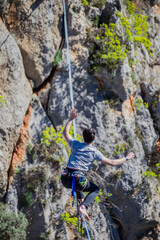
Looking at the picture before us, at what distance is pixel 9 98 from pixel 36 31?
2.31 meters

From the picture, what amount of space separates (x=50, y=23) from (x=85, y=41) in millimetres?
1481

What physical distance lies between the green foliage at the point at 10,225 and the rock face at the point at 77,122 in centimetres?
29

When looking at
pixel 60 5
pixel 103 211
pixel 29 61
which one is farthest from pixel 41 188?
pixel 60 5

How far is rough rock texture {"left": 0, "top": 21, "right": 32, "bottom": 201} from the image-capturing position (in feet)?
23.5

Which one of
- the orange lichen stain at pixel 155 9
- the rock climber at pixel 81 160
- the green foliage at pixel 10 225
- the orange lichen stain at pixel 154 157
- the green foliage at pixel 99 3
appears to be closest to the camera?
the rock climber at pixel 81 160

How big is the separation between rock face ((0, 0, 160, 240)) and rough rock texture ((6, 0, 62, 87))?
29 mm

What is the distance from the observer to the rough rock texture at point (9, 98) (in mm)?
7176

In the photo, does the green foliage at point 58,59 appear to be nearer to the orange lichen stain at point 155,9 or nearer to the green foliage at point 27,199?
the green foliage at point 27,199

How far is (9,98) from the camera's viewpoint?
7.33 metres

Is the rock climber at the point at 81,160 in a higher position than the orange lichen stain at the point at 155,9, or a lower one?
lower

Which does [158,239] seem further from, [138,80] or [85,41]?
[85,41]

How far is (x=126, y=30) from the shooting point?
9977mm

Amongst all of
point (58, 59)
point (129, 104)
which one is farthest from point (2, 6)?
point (129, 104)

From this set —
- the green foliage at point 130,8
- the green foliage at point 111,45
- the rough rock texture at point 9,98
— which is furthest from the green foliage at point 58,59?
the green foliage at point 130,8
